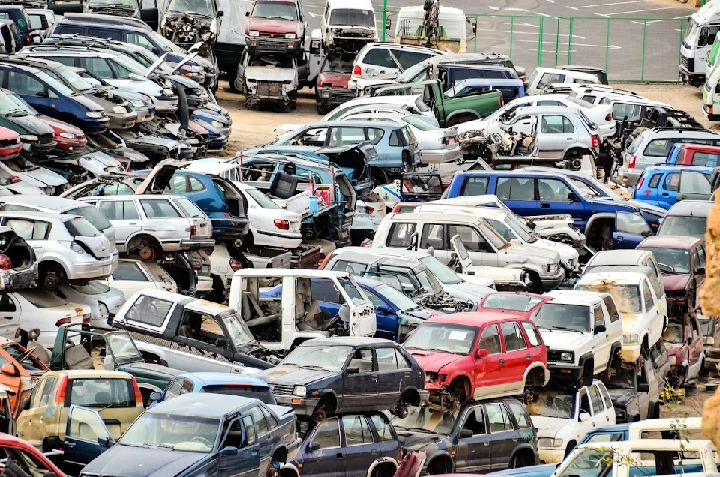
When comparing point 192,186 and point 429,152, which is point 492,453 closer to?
point 192,186

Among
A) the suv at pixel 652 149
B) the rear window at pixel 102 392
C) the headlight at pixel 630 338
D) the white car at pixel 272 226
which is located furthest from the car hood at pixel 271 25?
the rear window at pixel 102 392

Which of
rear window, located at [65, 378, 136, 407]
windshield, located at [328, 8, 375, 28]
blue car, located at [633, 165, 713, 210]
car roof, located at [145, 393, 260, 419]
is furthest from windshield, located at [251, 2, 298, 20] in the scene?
car roof, located at [145, 393, 260, 419]

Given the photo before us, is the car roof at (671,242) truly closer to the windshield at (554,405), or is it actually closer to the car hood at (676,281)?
the car hood at (676,281)

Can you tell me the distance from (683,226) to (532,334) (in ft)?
31.1

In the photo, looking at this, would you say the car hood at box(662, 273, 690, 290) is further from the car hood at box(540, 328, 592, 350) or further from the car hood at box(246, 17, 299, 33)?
the car hood at box(246, 17, 299, 33)

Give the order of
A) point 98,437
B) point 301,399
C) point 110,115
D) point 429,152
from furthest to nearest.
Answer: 1. point 429,152
2. point 110,115
3. point 301,399
4. point 98,437

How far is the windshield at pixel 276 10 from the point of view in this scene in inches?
1953

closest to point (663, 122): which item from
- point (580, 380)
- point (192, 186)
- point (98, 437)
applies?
point (192, 186)

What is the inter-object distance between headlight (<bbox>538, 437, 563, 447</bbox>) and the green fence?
3822 centimetres

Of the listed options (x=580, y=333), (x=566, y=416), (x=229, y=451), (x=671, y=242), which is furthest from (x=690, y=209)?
(x=229, y=451)

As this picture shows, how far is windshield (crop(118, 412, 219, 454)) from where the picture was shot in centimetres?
1711

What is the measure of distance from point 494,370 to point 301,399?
3.33m

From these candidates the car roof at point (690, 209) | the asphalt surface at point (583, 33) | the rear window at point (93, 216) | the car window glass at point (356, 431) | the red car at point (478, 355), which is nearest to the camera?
the car window glass at point (356, 431)

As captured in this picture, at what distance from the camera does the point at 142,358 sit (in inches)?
861
